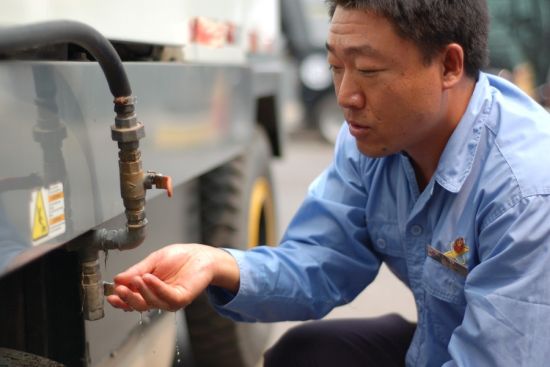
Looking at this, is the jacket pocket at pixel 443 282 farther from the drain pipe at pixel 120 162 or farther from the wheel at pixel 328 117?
the wheel at pixel 328 117

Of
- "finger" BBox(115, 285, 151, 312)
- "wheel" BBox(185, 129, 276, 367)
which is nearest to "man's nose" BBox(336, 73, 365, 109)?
"finger" BBox(115, 285, 151, 312)

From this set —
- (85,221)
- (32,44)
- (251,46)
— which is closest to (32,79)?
(32,44)

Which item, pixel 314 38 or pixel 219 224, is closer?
pixel 219 224

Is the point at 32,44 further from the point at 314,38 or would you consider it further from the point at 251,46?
the point at 314,38

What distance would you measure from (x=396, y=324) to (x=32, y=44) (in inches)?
51.4

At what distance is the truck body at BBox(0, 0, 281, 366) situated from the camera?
1214mm

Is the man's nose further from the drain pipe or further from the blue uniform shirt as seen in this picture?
the drain pipe

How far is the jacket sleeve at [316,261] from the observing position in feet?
5.91

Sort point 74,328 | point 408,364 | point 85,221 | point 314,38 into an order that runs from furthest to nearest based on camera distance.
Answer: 1. point 314,38
2. point 408,364
3. point 74,328
4. point 85,221

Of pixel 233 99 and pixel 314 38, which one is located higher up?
pixel 233 99

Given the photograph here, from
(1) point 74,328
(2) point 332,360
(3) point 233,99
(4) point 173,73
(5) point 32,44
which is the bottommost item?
(2) point 332,360

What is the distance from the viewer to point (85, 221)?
1390 millimetres

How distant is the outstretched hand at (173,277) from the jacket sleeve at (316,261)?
64 mm

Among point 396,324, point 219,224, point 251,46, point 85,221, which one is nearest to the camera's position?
point 85,221
